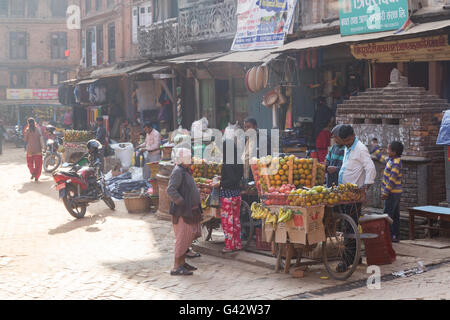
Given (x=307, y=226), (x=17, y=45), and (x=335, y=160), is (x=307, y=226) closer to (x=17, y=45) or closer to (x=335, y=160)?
(x=335, y=160)

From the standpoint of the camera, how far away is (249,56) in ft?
55.2

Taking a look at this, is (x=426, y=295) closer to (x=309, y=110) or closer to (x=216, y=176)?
(x=216, y=176)

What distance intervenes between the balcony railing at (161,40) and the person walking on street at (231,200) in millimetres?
13136

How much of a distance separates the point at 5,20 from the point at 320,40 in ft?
142

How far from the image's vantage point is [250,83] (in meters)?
16.6

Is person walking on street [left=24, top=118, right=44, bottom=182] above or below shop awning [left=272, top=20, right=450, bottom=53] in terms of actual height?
below

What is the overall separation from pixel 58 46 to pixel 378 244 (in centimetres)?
4839

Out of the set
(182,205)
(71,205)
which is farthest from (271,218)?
(71,205)

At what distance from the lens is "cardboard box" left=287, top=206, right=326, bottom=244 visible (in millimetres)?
7875

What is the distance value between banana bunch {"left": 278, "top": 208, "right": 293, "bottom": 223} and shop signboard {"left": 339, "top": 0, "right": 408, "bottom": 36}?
6.58m

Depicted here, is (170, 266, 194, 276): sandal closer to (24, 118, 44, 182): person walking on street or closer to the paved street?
the paved street

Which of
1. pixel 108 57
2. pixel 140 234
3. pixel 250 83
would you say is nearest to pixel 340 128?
pixel 140 234

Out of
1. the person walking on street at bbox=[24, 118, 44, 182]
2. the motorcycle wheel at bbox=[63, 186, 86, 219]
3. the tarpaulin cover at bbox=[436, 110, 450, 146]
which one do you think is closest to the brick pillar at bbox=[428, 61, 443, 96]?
the tarpaulin cover at bbox=[436, 110, 450, 146]

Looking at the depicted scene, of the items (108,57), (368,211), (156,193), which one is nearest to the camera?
(368,211)
